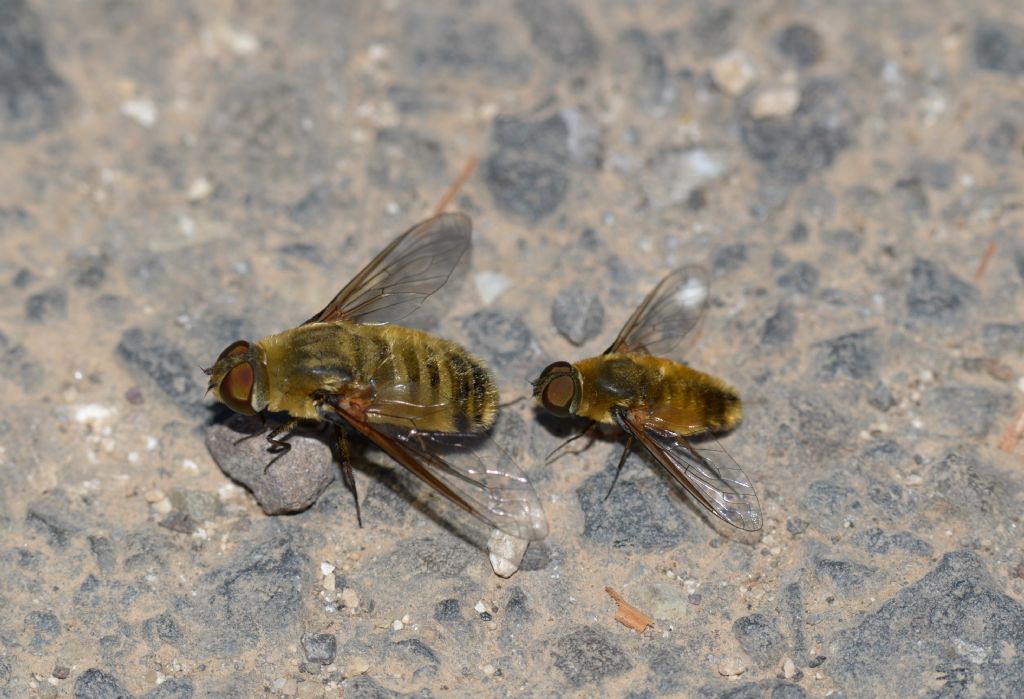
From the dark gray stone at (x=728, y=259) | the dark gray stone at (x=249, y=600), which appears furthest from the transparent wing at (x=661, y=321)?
the dark gray stone at (x=249, y=600)

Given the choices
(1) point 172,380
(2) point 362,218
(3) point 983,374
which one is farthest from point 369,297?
(3) point 983,374

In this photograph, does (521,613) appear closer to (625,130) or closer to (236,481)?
(236,481)

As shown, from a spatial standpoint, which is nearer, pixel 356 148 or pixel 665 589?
pixel 665 589

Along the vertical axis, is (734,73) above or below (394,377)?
above

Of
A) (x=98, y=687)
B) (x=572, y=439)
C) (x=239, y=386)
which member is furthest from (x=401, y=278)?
(x=98, y=687)

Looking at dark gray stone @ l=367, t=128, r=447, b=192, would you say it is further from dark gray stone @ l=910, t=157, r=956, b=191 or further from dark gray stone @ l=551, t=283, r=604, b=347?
dark gray stone @ l=910, t=157, r=956, b=191

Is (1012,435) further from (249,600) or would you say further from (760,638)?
(249,600)
